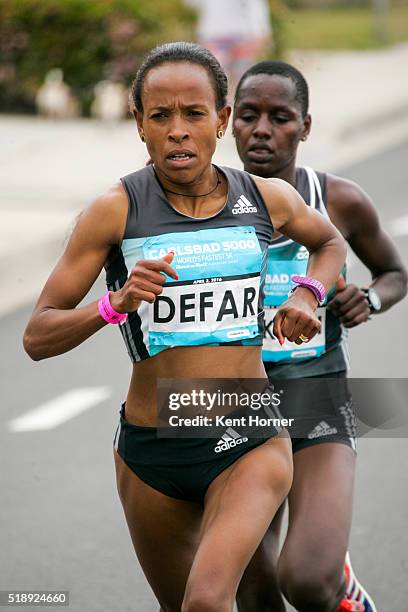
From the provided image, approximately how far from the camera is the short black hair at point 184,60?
4.03 meters

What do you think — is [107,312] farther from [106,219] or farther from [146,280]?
[106,219]

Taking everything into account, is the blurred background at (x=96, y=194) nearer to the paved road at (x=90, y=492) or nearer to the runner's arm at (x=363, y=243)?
the paved road at (x=90, y=492)

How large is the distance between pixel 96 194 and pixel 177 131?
Answer: 28.4ft

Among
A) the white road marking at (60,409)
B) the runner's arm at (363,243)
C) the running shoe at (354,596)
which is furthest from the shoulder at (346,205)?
the white road marking at (60,409)

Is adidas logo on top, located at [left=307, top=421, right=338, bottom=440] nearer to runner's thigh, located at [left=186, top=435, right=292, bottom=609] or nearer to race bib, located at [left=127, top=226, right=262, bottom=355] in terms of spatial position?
runner's thigh, located at [left=186, top=435, right=292, bottom=609]

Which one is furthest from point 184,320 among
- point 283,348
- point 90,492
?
point 90,492

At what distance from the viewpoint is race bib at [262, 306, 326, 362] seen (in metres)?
4.80

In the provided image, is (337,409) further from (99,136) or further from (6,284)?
(99,136)

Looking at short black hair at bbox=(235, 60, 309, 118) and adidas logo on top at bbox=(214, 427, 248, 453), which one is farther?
short black hair at bbox=(235, 60, 309, 118)

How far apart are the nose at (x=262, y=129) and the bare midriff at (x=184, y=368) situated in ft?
3.86

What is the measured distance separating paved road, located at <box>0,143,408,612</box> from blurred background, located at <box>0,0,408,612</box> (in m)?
0.01

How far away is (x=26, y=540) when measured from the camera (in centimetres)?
604

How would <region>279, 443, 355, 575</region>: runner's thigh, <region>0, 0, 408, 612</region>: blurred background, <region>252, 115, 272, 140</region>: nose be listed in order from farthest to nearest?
<region>0, 0, 408, 612</region>: blurred background
<region>252, 115, 272, 140</region>: nose
<region>279, 443, 355, 575</region>: runner's thigh

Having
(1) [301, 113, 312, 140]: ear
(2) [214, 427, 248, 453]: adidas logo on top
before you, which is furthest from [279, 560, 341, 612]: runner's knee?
(1) [301, 113, 312, 140]: ear
